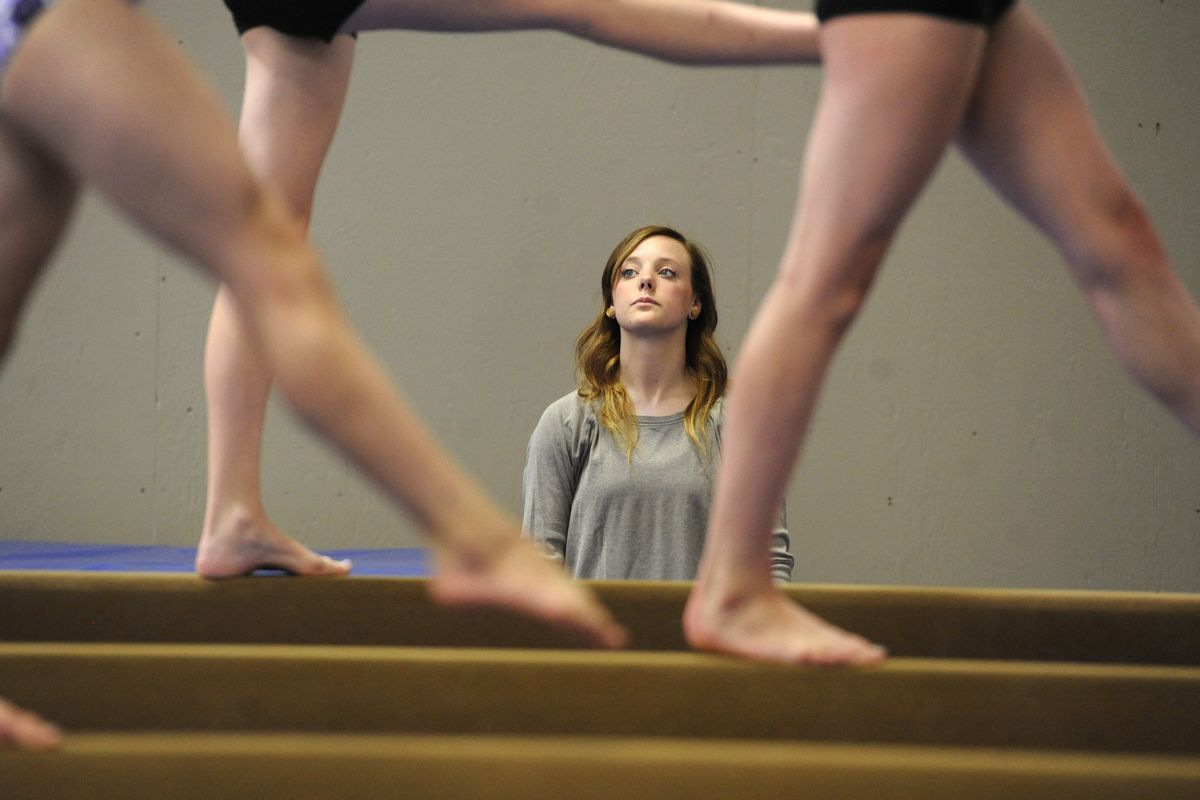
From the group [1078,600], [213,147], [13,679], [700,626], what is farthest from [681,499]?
[213,147]

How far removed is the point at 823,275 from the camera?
0.93m

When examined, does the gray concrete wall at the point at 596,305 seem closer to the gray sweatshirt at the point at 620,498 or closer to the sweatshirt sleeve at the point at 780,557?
the gray sweatshirt at the point at 620,498

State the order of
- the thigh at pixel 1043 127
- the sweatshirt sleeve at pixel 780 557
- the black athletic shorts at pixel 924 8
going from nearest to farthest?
the black athletic shorts at pixel 924 8
the thigh at pixel 1043 127
the sweatshirt sleeve at pixel 780 557

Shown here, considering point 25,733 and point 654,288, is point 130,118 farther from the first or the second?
point 654,288

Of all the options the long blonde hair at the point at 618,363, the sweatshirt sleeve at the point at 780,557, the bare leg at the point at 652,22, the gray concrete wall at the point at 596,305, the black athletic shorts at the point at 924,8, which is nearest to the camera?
the black athletic shorts at the point at 924,8

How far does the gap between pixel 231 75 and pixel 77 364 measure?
1.09 metres

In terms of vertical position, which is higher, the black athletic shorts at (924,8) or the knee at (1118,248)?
the black athletic shorts at (924,8)

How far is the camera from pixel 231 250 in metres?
0.77

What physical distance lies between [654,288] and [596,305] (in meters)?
1.59

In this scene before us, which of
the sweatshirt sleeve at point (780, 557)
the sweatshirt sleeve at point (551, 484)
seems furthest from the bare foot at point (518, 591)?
the sweatshirt sleeve at point (551, 484)

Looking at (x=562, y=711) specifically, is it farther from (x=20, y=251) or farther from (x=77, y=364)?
(x=77, y=364)

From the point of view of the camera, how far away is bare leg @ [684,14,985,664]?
0.87m

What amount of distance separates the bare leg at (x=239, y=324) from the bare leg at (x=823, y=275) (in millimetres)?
556

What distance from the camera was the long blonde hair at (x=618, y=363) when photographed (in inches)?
85.0
